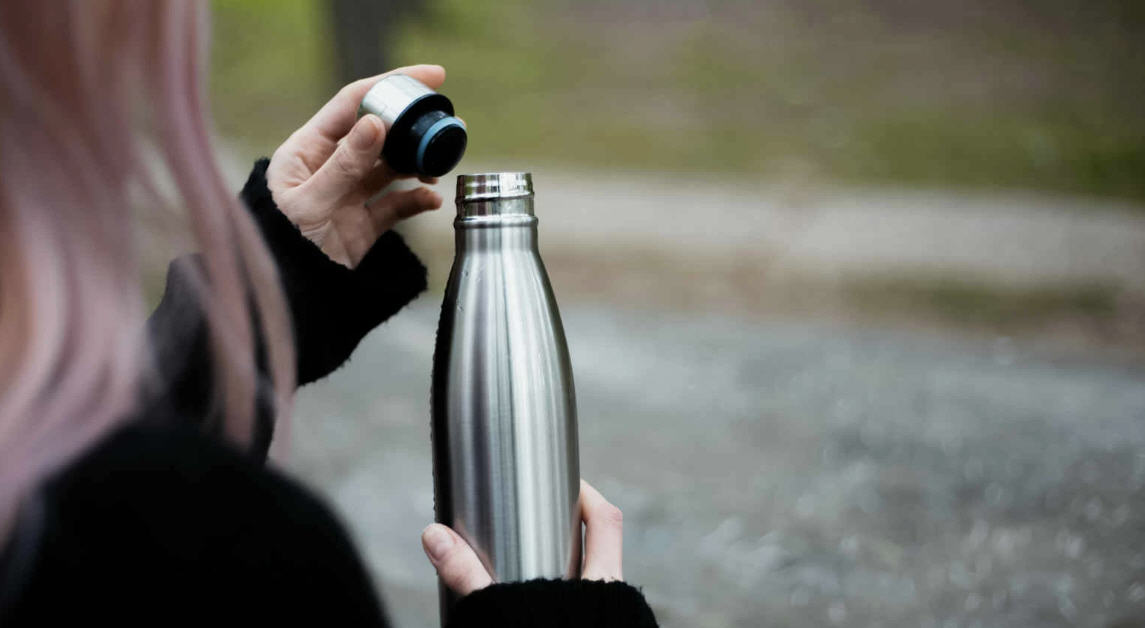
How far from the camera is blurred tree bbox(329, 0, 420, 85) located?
151 inches

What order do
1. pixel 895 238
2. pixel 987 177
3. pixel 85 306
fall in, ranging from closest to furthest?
pixel 85 306 → pixel 895 238 → pixel 987 177

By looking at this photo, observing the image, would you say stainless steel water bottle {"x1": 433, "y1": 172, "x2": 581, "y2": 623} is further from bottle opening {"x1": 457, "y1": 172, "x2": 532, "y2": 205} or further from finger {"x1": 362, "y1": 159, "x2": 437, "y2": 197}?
finger {"x1": 362, "y1": 159, "x2": 437, "y2": 197}

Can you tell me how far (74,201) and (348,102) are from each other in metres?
0.41

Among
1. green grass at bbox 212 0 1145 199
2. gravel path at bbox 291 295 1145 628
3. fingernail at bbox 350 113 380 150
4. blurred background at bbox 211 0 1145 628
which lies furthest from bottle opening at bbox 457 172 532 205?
green grass at bbox 212 0 1145 199

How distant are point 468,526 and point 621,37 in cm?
694

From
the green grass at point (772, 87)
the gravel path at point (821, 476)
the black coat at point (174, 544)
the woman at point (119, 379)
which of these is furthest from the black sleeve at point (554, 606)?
the green grass at point (772, 87)

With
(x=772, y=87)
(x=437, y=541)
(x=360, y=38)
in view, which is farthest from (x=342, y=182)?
(x=772, y=87)

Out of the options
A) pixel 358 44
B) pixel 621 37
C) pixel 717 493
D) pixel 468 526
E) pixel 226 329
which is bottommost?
pixel 717 493

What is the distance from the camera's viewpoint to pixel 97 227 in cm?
51

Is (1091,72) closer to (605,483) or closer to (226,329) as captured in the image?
(605,483)

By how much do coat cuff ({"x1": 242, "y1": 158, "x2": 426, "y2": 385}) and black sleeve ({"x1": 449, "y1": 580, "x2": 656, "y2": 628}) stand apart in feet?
1.04

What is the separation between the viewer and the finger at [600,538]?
0.75 metres

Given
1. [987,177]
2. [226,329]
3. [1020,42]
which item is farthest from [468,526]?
[1020,42]

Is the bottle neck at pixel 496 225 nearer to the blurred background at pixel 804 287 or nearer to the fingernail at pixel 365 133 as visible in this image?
the fingernail at pixel 365 133
